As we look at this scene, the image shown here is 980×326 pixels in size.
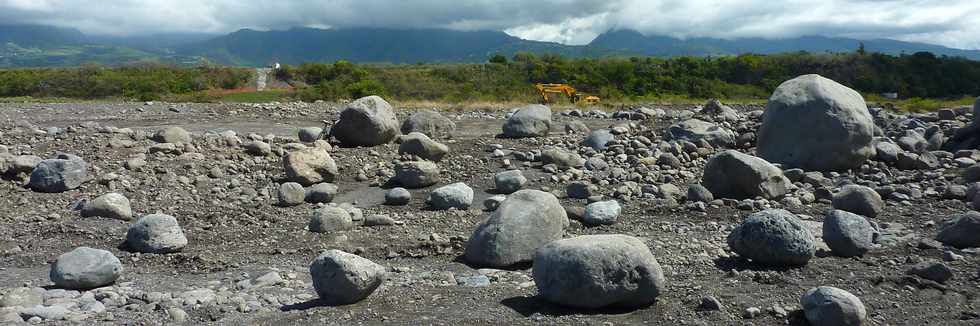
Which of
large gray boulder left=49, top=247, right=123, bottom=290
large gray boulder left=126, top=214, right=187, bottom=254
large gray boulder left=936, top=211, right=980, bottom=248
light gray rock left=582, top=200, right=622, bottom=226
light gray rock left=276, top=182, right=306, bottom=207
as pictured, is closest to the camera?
large gray boulder left=49, top=247, right=123, bottom=290

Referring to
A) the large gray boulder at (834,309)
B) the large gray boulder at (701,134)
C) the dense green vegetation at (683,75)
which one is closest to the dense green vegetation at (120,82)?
the dense green vegetation at (683,75)

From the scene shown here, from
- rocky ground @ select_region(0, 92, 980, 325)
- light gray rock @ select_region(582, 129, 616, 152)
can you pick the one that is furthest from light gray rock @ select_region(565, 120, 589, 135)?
light gray rock @ select_region(582, 129, 616, 152)

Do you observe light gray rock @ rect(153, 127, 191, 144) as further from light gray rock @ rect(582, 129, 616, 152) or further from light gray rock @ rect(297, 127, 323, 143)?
light gray rock @ rect(582, 129, 616, 152)

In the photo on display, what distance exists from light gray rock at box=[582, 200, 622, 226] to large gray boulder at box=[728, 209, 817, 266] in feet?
6.32

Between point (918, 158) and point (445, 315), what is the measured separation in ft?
31.8

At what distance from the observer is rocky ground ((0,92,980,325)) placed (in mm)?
5902

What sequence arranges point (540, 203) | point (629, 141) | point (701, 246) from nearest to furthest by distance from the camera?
point (540, 203) < point (701, 246) < point (629, 141)

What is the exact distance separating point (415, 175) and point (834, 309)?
6296mm

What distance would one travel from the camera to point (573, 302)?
18.9 ft

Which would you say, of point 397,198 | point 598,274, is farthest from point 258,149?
point 598,274

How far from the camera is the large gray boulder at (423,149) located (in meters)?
12.5

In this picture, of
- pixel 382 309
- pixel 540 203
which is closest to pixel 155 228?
pixel 382 309

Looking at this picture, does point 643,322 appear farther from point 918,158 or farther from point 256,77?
point 256,77

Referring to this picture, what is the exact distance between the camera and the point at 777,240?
6805 millimetres
